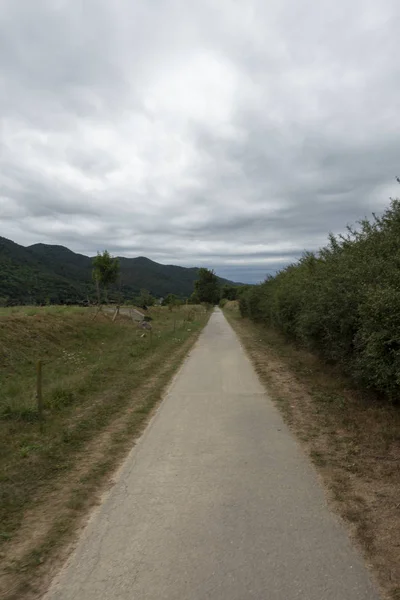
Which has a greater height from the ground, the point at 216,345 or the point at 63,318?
the point at 63,318

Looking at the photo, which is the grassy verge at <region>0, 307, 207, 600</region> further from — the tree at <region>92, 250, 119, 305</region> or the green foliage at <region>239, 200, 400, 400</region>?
the tree at <region>92, 250, 119, 305</region>

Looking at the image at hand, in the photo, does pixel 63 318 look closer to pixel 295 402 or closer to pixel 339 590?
pixel 295 402

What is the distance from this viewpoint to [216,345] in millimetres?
19562

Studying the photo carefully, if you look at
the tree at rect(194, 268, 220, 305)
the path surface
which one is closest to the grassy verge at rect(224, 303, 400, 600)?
the path surface

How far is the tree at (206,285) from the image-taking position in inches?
3743

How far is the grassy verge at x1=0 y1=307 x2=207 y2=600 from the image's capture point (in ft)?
11.2

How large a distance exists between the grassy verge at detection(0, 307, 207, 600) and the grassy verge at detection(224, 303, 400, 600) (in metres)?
2.60

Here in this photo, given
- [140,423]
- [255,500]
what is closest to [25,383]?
A: [140,423]

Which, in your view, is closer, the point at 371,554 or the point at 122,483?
the point at 371,554

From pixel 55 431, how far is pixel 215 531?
3879 millimetres

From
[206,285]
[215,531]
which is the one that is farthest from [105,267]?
[206,285]

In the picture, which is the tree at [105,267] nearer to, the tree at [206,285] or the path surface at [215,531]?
the path surface at [215,531]

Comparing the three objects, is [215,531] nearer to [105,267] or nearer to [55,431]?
[55,431]

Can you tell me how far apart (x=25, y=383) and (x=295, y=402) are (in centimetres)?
706
